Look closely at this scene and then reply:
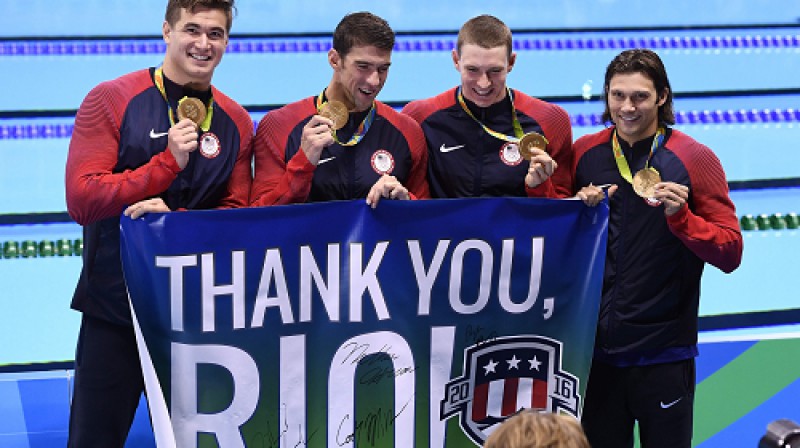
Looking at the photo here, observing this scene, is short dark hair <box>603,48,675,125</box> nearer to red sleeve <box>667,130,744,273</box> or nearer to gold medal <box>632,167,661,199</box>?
red sleeve <box>667,130,744,273</box>

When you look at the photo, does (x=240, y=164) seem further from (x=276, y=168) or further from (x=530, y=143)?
(x=530, y=143)

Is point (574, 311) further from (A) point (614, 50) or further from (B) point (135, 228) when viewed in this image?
(A) point (614, 50)

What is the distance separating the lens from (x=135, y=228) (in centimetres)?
286

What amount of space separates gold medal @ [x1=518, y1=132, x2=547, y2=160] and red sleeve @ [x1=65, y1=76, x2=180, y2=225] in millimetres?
904

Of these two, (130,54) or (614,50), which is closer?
(130,54)

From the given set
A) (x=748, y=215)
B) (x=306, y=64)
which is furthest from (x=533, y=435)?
(x=306, y=64)

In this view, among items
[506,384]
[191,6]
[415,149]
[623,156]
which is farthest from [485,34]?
[506,384]

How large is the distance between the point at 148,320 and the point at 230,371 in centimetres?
24

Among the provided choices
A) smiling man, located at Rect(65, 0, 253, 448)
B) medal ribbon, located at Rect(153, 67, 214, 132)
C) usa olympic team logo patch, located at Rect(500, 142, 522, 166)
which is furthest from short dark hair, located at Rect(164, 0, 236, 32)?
usa olympic team logo patch, located at Rect(500, 142, 522, 166)

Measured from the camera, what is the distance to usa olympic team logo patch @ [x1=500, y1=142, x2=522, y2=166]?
3.22m

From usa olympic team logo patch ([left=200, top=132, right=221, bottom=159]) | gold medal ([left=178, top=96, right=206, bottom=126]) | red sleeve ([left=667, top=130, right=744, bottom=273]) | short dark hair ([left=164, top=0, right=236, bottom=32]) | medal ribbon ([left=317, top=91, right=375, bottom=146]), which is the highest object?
short dark hair ([left=164, top=0, right=236, bottom=32])

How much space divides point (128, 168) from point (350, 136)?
59cm

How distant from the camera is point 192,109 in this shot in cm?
295

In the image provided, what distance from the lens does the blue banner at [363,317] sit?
290 centimetres
